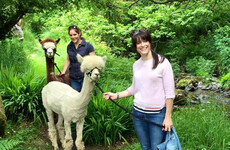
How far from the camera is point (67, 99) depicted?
3.57 metres

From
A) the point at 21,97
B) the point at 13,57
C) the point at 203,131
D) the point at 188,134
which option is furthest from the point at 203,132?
the point at 13,57

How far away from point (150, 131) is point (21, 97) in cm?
322

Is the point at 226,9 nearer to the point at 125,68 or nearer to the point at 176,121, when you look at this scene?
the point at 125,68

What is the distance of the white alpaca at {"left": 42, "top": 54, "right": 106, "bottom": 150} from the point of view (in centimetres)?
296

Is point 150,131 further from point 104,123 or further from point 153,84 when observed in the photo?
point 104,123

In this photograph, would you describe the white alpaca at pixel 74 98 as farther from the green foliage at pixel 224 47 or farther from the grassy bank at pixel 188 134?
the green foliage at pixel 224 47

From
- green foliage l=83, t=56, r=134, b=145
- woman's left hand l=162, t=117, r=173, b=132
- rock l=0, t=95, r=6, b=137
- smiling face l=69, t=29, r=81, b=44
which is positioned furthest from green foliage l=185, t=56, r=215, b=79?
woman's left hand l=162, t=117, r=173, b=132

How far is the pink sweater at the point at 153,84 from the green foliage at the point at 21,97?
2.89 metres

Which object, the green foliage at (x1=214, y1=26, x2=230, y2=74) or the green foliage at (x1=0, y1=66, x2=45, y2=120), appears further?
the green foliage at (x1=214, y1=26, x2=230, y2=74)

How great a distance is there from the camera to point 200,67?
12.0 m

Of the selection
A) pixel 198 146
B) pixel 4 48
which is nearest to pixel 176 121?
pixel 198 146

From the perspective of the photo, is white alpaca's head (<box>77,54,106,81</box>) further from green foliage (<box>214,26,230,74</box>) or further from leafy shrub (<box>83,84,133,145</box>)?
green foliage (<box>214,26,230,74</box>)

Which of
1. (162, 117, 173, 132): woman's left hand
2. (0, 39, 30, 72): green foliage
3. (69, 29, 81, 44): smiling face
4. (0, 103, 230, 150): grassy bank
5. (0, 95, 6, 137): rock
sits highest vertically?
(69, 29, 81, 44): smiling face

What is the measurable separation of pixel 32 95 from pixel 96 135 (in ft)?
5.04
